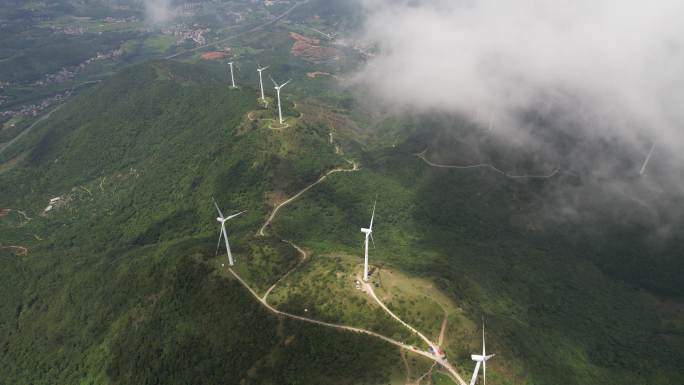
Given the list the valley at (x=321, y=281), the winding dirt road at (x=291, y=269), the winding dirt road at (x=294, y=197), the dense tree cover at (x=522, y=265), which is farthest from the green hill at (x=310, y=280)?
the winding dirt road at (x=294, y=197)

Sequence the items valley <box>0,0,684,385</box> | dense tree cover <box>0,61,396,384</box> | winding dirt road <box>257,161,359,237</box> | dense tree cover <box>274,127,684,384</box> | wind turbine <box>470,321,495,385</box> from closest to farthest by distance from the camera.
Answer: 1. wind turbine <box>470,321,495,385</box>
2. dense tree cover <box>0,61,396,384</box>
3. valley <box>0,0,684,385</box>
4. dense tree cover <box>274,127,684,384</box>
5. winding dirt road <box>257,161,359,237</box>

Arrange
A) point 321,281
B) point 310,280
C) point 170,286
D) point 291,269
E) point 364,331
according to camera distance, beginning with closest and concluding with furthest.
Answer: point 364,331 → point 321,281 → point 310,280 → point 170,286 → point 291,269

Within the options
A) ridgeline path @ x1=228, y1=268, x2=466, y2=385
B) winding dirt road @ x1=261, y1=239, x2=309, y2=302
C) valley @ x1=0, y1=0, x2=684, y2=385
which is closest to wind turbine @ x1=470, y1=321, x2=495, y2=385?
valley @ x1=0, y1=0, x2=684, y2=385

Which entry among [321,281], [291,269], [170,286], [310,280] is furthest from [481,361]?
[170,286]

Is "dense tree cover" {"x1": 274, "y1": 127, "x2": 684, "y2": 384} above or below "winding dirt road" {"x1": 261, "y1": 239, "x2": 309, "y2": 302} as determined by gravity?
below

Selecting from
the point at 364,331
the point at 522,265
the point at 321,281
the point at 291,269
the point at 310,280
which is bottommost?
the point at 522,265

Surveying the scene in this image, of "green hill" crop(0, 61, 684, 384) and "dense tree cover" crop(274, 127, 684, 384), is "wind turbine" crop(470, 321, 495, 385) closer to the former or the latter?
"green hill" crop(0, 61, 684, 384)

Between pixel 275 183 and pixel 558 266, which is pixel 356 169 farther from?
pixel 558 266

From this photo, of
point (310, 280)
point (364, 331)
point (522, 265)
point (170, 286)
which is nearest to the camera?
point (364, 331)

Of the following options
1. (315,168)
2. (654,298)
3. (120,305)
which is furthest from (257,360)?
(654,298)

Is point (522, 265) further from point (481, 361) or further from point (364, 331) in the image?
point (364, 331)

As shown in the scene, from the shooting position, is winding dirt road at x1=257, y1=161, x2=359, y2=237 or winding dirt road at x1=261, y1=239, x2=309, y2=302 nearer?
winding dirt road at x1=261, y1=239, x2=309, y2=302
